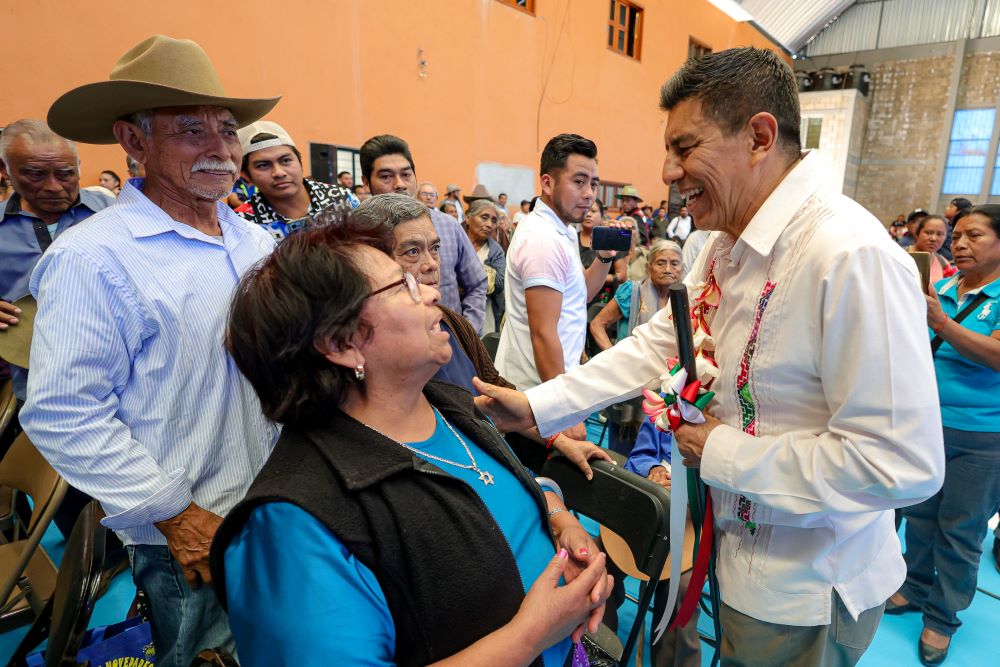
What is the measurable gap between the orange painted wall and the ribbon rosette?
6484 millimetres

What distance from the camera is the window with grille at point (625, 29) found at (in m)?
12.9

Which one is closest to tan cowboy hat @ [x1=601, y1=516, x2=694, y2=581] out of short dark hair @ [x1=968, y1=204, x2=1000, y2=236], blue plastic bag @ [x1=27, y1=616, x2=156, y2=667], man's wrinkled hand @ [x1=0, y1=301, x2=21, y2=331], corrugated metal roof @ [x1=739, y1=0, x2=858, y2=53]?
blue plastic bag @ [x1=27, y1=616, x2=156, y2=667]

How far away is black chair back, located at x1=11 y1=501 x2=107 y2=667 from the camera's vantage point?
150 centimetres

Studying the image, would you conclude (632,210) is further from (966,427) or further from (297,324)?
(297,324)

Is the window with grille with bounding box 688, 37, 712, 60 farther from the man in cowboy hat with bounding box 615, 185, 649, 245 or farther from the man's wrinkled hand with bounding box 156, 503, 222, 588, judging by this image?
the man's wrinkled hand with bounding box 156, 503, 222, 588

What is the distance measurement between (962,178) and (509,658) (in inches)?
923

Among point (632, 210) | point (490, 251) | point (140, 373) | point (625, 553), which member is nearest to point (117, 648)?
point (140, 373)

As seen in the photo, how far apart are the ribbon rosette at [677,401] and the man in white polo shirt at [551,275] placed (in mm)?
1084

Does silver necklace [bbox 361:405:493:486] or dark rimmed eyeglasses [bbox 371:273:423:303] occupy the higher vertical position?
dark rimmed eyeglasses [bbox 371:273:423:303]

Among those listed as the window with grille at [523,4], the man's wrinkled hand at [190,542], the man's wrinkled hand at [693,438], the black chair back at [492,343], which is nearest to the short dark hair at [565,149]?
the black chair back at [492,343]

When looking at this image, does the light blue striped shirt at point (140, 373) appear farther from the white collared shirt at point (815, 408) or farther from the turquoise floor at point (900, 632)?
the turquoise floor at point (900, 632)

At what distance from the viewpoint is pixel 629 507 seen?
169cm

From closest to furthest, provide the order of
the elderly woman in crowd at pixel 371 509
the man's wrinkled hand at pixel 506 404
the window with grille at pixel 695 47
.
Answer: the elderly woman in crowd at pixel 371 509, the man's wrinkled hand at pixel 506 404, the window with grille at pixel 695 47

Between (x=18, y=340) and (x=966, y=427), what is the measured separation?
402 centimetres
